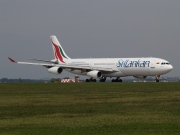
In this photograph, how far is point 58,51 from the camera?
87000 mm

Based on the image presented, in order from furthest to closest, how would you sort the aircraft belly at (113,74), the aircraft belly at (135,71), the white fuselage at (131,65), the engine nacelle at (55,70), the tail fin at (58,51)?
the tail fin at (58,51) → the engine nacelle at (55,70) → the aircraft belly at (113,74) → the aircraft belly at (135,71) → the white fuselage at (131,65)

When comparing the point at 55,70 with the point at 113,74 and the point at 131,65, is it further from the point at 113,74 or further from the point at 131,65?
the point at 131,65

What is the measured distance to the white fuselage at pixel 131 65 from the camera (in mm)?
70688

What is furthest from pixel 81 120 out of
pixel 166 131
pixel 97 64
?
pixel 97 64

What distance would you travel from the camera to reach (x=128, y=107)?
74.1ft

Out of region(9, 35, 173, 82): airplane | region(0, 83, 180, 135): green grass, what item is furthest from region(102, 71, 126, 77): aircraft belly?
region(0, 83, 180, 135): green grass

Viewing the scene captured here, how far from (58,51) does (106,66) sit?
40.6ft

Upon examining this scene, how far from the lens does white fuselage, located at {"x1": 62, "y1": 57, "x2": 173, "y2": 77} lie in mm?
70688

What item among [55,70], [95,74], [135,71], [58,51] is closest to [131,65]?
[135,71]

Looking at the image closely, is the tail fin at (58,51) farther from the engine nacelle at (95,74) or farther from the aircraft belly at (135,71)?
the aircraft belly at (135,71)

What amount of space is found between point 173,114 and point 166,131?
181 inches

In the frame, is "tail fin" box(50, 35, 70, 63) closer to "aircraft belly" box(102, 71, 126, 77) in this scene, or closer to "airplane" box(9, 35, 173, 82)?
"airplane" box(9, 35, 173, 82)

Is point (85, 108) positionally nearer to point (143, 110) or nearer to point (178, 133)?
point (143, 110)

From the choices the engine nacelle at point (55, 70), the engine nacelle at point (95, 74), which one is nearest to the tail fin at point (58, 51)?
the engine nacelle at point (55, 70)
